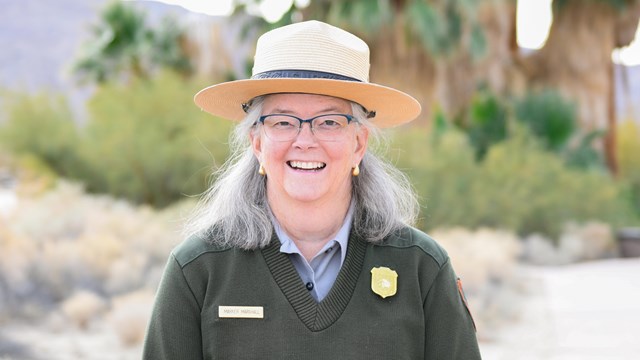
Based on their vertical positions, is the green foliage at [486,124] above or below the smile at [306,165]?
above

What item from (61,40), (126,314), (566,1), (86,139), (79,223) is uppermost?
(61,40)

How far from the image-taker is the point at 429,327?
2.52m

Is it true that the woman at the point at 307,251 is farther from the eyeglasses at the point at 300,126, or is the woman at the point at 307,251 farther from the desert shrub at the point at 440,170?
the desert shrub at the point at 440,170

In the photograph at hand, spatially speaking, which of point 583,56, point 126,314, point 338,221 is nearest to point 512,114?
point 583,56

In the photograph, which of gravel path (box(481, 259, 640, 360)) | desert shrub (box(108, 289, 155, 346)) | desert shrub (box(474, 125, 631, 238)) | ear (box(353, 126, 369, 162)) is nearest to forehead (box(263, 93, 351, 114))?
ear (box(353, 126, 369, 162))

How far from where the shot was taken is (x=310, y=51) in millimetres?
2561

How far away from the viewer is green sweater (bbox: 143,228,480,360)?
2418 mm

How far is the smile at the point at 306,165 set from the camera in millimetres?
2559

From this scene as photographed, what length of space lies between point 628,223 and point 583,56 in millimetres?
6333

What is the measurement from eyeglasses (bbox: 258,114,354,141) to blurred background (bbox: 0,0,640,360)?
392mm

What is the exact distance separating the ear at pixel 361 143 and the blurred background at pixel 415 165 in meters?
0.23

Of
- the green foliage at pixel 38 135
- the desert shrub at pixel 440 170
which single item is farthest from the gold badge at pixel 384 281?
the green foliage at pixel 38 135

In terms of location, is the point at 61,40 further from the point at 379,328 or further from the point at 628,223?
the point at 379,328

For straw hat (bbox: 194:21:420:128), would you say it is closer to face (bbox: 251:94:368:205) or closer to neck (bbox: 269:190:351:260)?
face (bbox: 251:94:368:205)
